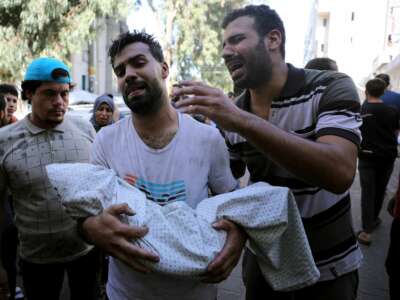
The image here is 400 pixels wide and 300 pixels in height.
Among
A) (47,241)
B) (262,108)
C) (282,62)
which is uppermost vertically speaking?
(282,62)

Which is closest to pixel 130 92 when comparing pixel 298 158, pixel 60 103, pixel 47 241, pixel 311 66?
pixel 298 158

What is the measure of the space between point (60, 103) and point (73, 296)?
4.45ft

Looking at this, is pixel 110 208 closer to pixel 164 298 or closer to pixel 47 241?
pixel 164 298

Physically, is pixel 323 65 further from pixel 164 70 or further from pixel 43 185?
pixel 43 185

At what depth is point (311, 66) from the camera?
327 cm

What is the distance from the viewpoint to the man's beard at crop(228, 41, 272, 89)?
1848 millimetres

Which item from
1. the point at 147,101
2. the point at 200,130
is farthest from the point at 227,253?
the point at 147,101

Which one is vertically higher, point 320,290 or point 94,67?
point 94,67

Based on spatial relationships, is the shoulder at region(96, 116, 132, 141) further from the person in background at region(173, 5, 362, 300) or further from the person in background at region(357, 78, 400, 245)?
the person in background at region(357, 78, 400, 245)

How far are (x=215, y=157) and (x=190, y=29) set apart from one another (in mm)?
16423

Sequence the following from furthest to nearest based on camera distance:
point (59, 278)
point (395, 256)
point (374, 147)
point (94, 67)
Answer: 1. point (94, 67)
2. point (374, 147)
3. point (395, 256)
4. point (59, 278)

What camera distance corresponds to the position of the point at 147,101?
1778 millimetres

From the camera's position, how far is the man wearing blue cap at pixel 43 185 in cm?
250

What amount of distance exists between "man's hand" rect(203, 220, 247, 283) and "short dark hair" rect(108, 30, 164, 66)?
2.98 feet
